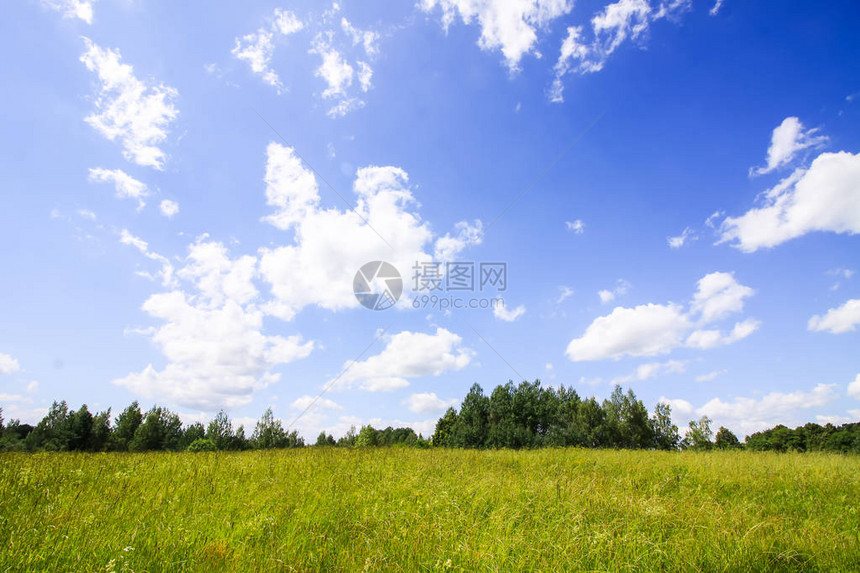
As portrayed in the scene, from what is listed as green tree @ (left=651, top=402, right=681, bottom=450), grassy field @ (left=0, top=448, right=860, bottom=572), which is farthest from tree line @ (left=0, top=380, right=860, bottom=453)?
grassy field @ (left=0, top=448, right=860, bottom=572)

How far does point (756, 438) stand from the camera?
6606cm

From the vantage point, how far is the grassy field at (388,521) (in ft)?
9.96

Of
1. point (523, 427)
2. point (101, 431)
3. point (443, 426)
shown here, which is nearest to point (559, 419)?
point (523, 427)

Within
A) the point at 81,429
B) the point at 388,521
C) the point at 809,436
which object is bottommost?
the point at 809,436

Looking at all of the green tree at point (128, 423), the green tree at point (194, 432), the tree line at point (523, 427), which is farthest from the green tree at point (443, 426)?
the green tree at point (128, 423)

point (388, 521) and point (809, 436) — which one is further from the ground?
point (388, 521)

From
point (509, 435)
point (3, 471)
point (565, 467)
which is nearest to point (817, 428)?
point (509, 435)

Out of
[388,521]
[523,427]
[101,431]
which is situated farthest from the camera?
[101,431]

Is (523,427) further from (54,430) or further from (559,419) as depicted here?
(54,430)

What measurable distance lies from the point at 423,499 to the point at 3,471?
236 inches

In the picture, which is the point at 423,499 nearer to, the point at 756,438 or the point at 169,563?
the point at 169,563

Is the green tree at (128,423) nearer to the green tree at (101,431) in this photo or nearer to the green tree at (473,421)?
the green tree at (101,431)

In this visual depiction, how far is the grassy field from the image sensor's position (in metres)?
3.04

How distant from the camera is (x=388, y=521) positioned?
3828mm
